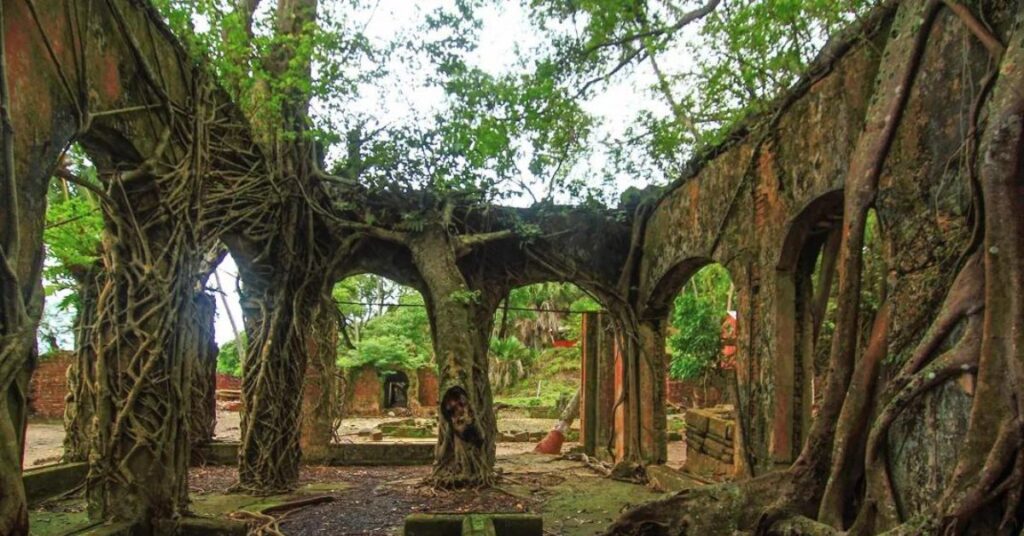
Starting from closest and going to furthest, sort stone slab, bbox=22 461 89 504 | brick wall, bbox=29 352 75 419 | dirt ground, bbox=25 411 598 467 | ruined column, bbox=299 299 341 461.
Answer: stone slab, bbox=22 461 89 504 < ruined column, bbox=299 299 341 461 < dirt ground, bbox=25 411 598 467 < brick wall, bbox=29 352 75 419

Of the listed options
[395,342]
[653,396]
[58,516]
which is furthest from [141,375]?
[395,342]

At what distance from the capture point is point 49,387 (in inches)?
627

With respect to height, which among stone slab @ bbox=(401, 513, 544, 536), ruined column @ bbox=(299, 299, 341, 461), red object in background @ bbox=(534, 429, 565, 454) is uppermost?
ruined column @ bbox=(299, 299, 341, 461)

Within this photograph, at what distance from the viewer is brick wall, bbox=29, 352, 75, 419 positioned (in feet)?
51.8

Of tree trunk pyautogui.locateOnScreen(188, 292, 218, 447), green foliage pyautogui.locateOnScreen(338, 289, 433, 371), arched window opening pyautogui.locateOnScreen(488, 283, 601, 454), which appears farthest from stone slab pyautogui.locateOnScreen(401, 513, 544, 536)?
green foliage pyautogui.locateOnScreen(338, 289, 433, 371)

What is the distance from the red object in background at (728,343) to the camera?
497 inches

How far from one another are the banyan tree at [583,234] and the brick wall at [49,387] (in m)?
8.90

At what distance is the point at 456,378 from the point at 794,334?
3.55 metres

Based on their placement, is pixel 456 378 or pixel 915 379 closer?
pixel 915 379

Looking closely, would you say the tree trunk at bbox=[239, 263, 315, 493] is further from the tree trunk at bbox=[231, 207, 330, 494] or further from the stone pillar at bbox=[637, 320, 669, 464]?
the stone pillar at bbox=[637, 320, 669, 464]

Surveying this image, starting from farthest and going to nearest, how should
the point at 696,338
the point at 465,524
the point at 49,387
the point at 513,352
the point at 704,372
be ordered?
the point at 513,352 → the point at 49,387 → the point at 704,372 → the point at 696,338 → the point at 465,524

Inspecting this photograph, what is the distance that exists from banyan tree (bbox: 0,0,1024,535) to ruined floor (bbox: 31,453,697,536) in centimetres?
43

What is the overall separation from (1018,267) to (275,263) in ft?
22.9

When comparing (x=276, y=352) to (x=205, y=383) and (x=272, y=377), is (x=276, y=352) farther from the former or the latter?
(x=205, y=383)
